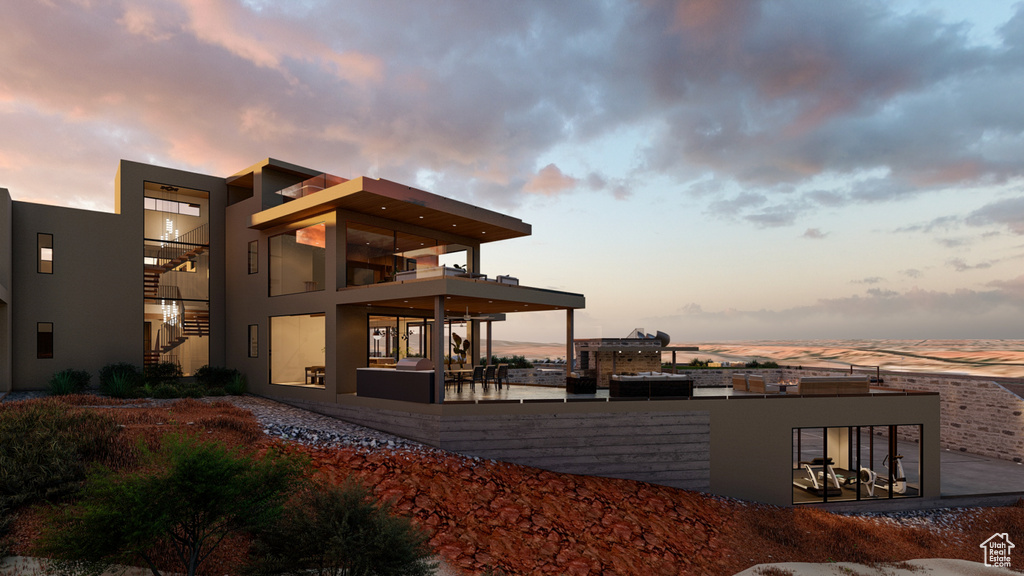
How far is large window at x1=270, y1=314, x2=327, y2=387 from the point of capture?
16203 mm

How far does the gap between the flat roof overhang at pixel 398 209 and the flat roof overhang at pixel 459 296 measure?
2.34m

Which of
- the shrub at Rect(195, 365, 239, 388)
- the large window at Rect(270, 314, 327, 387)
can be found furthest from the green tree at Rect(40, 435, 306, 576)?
the shrub at Rect(195, 365, 239, 388)

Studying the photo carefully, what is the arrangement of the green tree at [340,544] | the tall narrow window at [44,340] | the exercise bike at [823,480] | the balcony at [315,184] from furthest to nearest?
1. the tall narrow window at [44,340]
2. the balcony at [315,184]
3. the exercise bike at [823,480]
4. the green tree at [340,544]

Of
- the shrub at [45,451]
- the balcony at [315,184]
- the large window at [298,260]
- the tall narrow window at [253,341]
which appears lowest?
the shrub at [45,451]

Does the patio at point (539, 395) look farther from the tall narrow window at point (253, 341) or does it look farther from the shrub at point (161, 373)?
the shrub at point (161, 373)

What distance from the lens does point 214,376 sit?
17.7 meters

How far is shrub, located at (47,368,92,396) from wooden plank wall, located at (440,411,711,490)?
12603mm

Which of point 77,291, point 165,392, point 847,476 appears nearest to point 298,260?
point 165,392

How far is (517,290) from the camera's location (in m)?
13.2

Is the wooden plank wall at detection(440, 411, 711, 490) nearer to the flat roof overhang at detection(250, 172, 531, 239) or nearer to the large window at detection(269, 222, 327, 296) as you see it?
the flat roof overhang at detection(250, 172, 531, 239)

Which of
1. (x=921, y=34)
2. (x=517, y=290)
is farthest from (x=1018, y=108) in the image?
(x=517, y=290)

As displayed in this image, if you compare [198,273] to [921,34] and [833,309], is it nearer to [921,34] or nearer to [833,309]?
[921,34]

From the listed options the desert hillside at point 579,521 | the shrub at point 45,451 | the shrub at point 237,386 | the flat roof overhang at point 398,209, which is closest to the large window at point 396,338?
the flat roof overhang at point 398,209

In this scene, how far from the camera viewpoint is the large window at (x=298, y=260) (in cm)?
1484
